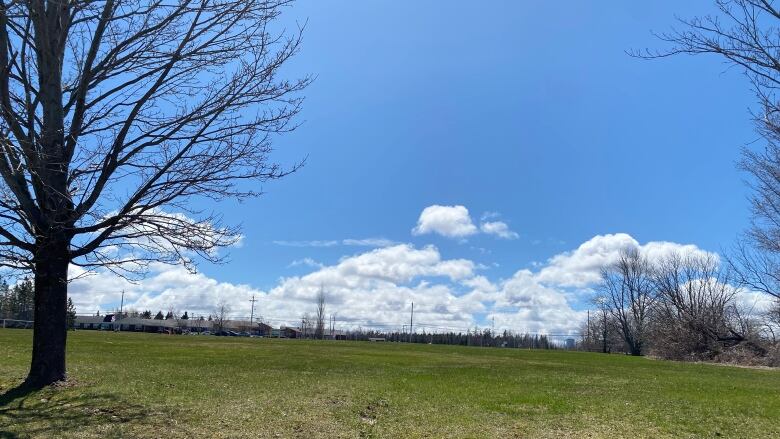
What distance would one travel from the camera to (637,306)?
89.2 meters

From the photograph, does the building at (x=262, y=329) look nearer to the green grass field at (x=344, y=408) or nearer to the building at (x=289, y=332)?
the building at (x=289, y=332)

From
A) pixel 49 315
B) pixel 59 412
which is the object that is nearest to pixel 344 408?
pixel 59 412

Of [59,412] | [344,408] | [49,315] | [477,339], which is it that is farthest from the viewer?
[477,339]

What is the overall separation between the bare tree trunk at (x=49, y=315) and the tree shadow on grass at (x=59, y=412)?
0.49 m

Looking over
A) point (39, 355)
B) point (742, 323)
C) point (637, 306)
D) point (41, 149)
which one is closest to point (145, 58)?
point (41, 149)

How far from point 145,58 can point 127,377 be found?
Result: 23.8 feet

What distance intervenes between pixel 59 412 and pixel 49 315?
2667mm

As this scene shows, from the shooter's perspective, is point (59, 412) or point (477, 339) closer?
point (59, 412)

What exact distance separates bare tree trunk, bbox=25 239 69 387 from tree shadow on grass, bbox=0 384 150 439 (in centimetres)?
49

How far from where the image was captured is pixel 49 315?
35.6ft

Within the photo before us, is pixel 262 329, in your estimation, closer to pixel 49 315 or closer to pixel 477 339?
pixel 477 339

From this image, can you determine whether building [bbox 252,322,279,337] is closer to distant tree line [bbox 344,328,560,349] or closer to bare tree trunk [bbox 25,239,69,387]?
distant tree line [bbox 344,328,560,349]

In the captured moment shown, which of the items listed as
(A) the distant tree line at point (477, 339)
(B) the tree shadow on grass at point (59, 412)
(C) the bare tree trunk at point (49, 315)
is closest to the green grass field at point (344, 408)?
(B) the tree shadow on grass at point (59, 412)

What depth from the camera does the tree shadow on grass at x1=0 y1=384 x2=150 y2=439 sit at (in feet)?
25.8
